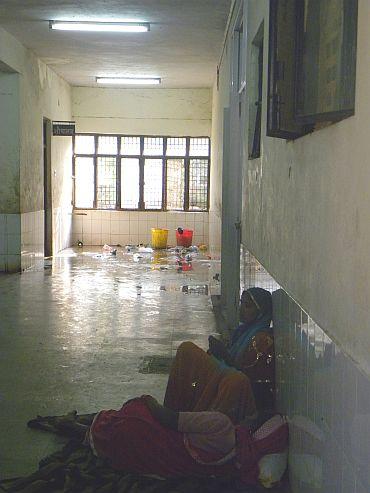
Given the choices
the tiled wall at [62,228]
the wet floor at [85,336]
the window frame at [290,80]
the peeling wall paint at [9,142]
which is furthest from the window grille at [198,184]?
the window frame at [290,80]

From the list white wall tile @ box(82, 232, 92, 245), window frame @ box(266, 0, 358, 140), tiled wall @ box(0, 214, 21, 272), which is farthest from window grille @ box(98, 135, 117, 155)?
window frame @ box(266, 0, 358, 140)

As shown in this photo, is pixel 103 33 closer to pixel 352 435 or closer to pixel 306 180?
pixel 306 180

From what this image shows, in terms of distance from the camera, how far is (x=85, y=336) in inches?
253

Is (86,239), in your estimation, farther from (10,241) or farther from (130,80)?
(10,241)

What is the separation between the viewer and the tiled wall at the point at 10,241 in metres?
10.7

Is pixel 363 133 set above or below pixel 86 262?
above

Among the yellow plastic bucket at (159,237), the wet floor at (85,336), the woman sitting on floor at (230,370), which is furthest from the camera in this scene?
the yellow plastic bucket at (159,237)

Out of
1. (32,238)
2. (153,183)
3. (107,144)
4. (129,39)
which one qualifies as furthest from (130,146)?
(129,39)

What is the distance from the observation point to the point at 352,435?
197 centimetres

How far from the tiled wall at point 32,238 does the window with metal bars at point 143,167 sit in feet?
11.8

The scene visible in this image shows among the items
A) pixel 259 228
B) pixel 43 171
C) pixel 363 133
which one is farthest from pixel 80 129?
pixel 363 133

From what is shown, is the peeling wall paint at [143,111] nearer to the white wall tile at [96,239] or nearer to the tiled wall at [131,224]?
the tiled wall at [131,224]

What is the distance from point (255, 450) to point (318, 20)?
6.23ft

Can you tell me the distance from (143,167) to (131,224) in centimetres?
131
